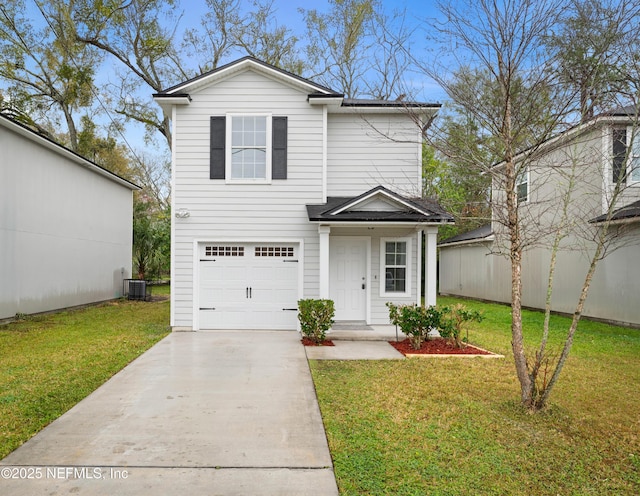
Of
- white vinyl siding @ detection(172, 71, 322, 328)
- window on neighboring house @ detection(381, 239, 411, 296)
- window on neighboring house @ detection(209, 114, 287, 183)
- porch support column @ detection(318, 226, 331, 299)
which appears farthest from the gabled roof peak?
window on neighboring house @ detection(381, 239, 411, 296)

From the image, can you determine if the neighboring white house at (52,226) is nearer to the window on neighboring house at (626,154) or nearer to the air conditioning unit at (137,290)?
A: the air conditioning unit at (137,290)

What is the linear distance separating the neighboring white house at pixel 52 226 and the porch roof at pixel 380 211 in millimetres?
7798

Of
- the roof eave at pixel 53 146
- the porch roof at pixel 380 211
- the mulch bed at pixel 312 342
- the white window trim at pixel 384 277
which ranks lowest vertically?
the mulch bed at pixel 312 342

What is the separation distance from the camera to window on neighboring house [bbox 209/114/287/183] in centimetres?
1055

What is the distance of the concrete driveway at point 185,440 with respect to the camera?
3.44 metres

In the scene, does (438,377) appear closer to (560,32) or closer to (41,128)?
(560,32)

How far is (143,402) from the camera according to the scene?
5391 mm

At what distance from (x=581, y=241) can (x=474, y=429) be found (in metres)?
10.4

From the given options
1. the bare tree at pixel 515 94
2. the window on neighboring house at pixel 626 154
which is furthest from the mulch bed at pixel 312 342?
the window on neighboring house at pixel 626 154

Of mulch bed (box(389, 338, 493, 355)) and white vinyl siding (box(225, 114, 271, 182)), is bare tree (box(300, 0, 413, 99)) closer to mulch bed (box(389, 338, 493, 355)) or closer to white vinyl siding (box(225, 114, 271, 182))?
white vinyl siding (box(225, 114, 271, 182))

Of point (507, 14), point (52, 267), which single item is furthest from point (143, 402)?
point (52, 267)

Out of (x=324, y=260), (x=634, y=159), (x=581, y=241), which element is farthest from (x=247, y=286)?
(x=581, y=241)

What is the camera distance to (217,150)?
10.5 m

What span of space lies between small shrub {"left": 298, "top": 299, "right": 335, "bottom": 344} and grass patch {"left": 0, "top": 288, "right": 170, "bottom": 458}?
3.13m
